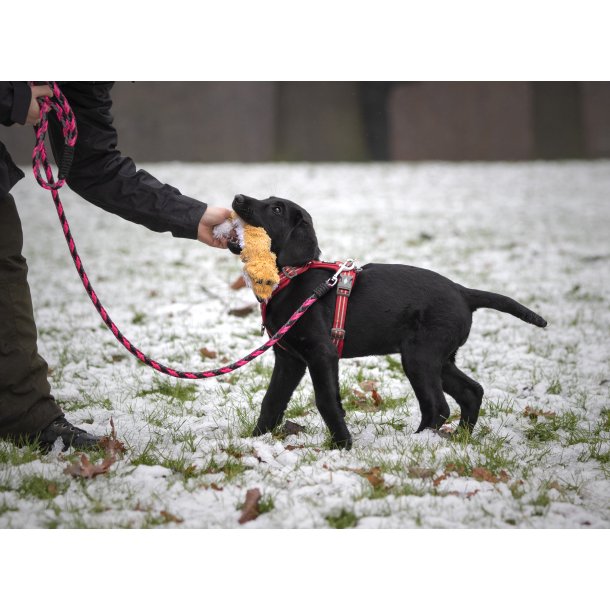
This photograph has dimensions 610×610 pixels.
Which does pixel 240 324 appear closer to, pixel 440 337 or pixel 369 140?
pixel 440 337

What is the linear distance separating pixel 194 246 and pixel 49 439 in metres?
5.84

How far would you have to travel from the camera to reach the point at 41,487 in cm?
277

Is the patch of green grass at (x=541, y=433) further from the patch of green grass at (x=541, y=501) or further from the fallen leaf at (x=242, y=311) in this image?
the fallen leaf at (x=242, y=311)

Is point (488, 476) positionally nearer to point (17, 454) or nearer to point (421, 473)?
point (421, 473)

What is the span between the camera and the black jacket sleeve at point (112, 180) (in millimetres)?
3371

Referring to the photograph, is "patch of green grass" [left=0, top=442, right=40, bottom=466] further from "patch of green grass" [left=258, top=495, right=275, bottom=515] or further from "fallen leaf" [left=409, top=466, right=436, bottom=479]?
"fallen leaf" [left=409, top=466, right=436, bottom=479]

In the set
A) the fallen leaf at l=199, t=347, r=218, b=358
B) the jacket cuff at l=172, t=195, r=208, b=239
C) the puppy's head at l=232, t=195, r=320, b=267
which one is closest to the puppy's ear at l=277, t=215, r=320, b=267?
the puppy's head at l=232, t=195, r=320, b=267

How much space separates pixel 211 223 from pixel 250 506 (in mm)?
1455

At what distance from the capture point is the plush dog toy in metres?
3.22

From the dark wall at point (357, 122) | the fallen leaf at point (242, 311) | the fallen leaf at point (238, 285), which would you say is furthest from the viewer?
the dark wall at point (357, 122)

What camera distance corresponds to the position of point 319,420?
12.5ft

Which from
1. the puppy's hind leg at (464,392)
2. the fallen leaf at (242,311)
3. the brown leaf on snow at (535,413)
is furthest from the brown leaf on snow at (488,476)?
the fallen leaf at (242,311)

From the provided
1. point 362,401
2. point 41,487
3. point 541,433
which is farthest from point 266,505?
point 541,433

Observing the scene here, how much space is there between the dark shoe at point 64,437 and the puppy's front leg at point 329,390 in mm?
1110
